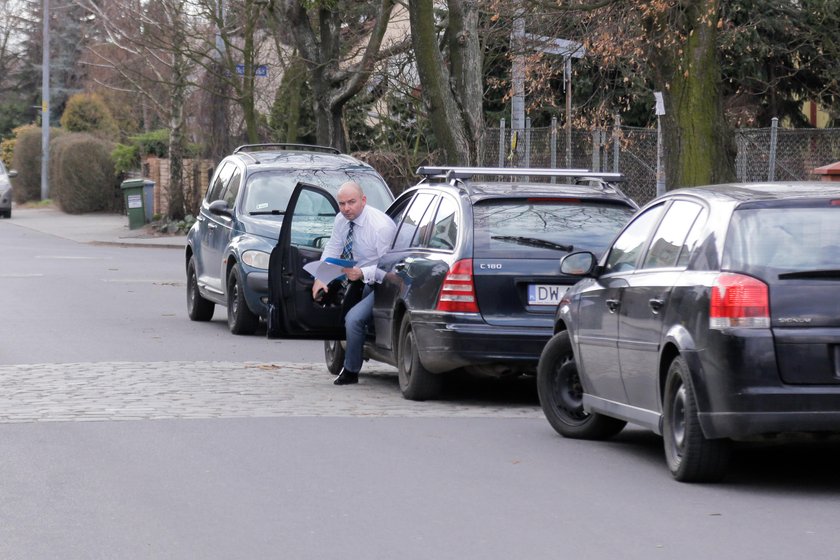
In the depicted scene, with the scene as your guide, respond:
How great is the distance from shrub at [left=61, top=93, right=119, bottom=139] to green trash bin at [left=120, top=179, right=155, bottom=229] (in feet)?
81.8

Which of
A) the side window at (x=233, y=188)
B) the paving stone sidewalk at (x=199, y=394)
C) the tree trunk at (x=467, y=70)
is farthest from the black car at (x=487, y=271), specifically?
the tree trunk at (x=467, y=70)

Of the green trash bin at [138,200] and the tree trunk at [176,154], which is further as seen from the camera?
the green trash bin at [138,200]

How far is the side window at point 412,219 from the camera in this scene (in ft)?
38.5

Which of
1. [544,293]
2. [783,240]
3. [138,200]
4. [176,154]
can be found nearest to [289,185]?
[544,293]

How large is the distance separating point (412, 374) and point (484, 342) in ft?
2.67

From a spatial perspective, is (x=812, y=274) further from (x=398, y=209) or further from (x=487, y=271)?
(x=398, y=209)

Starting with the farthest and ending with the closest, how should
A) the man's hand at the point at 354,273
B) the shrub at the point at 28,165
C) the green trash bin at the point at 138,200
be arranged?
1. the shrub at the point at 28,165
2. the green trash bin at the point at 138,200
3. the man's hand at the point at 354,273

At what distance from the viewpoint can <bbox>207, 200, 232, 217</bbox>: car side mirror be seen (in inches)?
643

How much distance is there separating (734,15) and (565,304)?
20.9m

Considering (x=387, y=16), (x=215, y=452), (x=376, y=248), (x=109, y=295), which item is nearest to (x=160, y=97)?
(x=387, y=16)

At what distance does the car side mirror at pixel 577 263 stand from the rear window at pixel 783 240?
4.77 feet

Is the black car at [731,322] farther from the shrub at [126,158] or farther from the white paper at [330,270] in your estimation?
the shrub at [126,158]

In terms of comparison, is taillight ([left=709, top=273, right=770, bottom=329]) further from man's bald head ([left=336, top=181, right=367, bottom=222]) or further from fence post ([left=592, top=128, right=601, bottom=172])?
fence post ([left=592, top=128, right=601, bottom=172])

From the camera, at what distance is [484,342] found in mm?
10344
